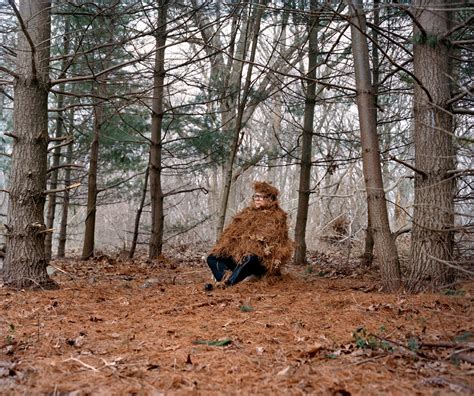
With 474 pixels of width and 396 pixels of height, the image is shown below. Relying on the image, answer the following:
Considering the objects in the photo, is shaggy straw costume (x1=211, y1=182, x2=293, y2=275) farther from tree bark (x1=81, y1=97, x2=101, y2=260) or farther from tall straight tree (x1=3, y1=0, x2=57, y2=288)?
tree bark (x1=81, y1=97, x2=101, y2=260)

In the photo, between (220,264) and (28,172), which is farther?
(220,264)

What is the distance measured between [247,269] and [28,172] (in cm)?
312

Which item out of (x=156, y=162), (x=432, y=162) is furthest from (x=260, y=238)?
(x=156, y=162)

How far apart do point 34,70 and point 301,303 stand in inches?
173

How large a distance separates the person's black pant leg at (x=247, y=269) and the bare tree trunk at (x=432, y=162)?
6.45 ft

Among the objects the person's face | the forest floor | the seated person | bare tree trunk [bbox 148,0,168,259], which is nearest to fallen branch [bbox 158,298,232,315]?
the forest floor

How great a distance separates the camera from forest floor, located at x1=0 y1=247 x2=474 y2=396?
8.55ft

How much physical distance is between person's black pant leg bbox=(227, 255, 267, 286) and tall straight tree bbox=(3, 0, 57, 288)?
2389 millimetres

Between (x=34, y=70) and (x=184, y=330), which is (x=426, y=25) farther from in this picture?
(x=34, y=70)

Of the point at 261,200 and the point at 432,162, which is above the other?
the point at 432,162

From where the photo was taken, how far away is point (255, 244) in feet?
20.6

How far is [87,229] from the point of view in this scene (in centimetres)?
1100

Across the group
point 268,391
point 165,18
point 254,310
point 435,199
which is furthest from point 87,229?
point 268,391

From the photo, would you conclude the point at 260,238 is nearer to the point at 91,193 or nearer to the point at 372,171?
the point at 372,171
